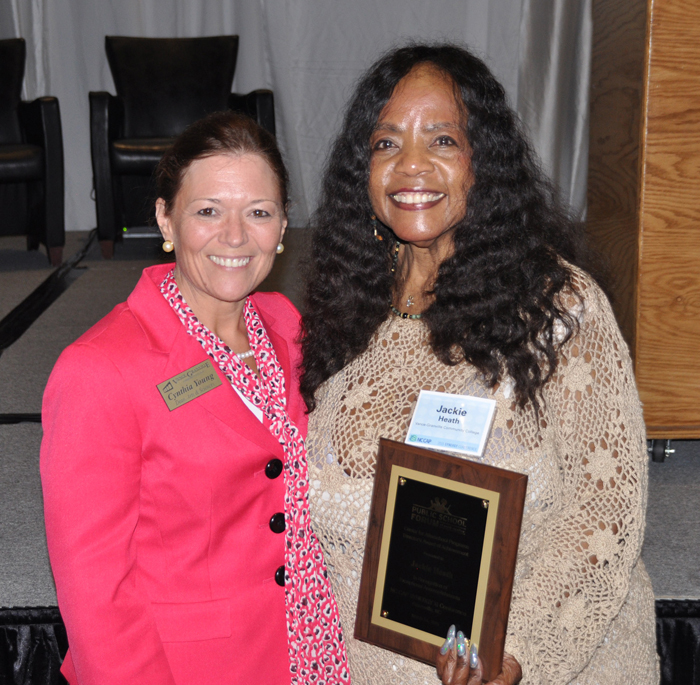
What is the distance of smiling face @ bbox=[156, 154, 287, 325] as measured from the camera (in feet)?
4.57

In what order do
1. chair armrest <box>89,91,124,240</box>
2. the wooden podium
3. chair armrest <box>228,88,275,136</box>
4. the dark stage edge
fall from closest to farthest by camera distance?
the dark stage edge, the wooden podium, chair armrest <box>89,91,124,240</box>, chair armrest <box>228,88,275,136</box>

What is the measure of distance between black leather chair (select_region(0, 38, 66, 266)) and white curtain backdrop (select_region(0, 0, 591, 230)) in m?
0.98

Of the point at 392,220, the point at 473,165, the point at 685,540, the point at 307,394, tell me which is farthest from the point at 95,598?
the point at 685,540

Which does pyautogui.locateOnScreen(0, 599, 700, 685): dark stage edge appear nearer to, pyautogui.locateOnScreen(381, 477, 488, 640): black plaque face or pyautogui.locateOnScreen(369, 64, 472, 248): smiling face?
pyautogui.locateOnScreen(381, 477, 488, 640): black plaque face

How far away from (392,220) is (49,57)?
593cm

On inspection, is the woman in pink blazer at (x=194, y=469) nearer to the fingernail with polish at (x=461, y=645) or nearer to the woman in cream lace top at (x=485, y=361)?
the woman in cream lace top at (x=485, y=361)

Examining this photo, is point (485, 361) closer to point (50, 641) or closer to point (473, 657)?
point (473, 657)

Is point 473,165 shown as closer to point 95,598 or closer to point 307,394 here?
point 307,394

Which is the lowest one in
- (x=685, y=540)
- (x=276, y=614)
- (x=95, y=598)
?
(x=685, y=540)

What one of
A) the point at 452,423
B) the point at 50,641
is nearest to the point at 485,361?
the point at 452,423

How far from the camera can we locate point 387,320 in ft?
5.12

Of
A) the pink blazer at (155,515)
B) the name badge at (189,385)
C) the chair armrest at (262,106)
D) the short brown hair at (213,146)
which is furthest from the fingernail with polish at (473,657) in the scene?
the chair armrest at (262,106)

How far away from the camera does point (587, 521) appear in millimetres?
1292

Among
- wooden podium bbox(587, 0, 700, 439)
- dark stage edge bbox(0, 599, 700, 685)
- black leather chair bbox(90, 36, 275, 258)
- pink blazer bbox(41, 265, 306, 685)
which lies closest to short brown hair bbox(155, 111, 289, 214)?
pink blazer bbox(41, 265, 306, 685)
